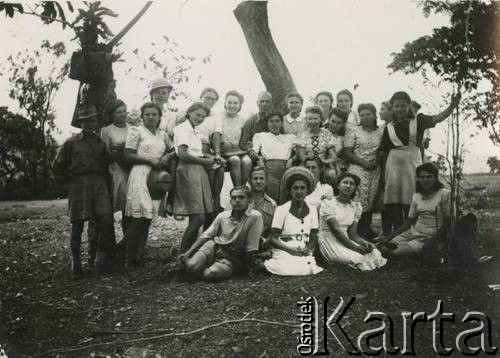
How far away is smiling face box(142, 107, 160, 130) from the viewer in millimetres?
4302

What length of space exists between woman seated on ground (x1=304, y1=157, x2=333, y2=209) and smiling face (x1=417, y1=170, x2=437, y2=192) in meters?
0.76

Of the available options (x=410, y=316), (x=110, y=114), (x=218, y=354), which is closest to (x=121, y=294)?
(x=218, y=354)

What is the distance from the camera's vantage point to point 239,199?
399 cm

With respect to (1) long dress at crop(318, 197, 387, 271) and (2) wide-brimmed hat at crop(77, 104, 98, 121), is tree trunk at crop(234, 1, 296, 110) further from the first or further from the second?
(2) wide-brimmed hat at crop(77, 104, 98, 121)

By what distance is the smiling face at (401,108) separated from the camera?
14.9ft

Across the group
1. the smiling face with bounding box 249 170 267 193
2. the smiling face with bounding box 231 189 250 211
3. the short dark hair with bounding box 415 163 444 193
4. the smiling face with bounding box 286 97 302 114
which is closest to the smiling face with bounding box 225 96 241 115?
the smiling face with bounding box 286 97 302 114

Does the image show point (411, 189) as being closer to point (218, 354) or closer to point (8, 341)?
point (218, 354)

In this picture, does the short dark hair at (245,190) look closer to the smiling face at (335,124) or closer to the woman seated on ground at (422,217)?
the smiling face at (335,124)

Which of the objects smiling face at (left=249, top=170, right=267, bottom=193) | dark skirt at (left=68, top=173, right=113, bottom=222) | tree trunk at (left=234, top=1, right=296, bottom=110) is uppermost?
tree trunk at (left=234, top=1, right=296, bottom=110)

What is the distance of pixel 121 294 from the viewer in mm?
3725

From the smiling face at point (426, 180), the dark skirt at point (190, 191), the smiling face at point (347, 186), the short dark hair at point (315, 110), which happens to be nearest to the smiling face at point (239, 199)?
the dark skirt at point (190, 191)

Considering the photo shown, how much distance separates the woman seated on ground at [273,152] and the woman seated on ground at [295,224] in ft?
0.95

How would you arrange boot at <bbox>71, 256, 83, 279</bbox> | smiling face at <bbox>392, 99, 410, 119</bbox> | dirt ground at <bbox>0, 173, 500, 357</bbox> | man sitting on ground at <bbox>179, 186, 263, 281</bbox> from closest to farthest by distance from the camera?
dirt ground at <bbox>0, 173, 500, 357</bbox>
man sitting on ground at <bbox>179, 186, 263, 281</bbox>
boot at <bbox>71, 256, 83, 279</bbox>
smiling face at <bbox>392, 99, 410, 119</bbox>

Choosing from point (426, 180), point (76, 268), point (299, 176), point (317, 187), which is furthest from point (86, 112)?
point (426, 180)
